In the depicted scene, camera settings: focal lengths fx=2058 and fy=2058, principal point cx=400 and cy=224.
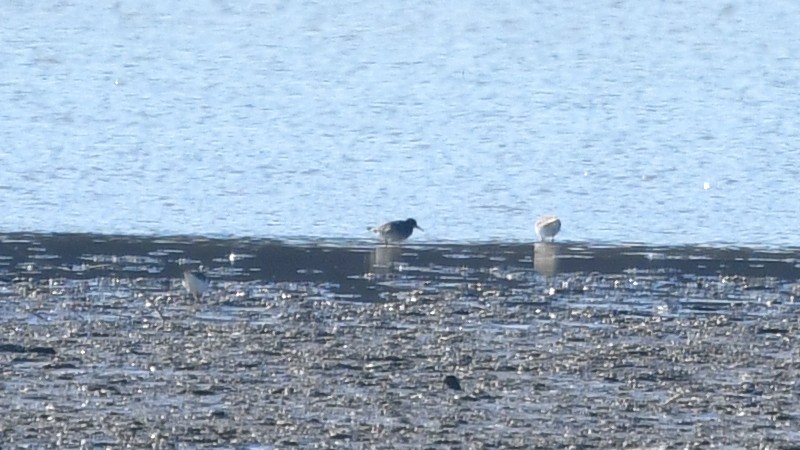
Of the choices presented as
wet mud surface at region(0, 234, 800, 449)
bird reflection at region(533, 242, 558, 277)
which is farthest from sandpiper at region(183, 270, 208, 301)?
bird reflection at region(533, 242, 558, 277)

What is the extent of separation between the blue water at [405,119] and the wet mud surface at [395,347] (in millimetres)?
1555

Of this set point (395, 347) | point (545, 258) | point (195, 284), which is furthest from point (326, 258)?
point (395, 347)

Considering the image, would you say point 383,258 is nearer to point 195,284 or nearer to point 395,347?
point 195,284

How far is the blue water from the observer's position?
53.4 ft

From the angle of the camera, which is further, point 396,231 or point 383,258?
point 396,231

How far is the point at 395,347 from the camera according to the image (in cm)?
1024

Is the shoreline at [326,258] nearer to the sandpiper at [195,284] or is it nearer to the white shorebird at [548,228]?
the white shorebird at [548,228]

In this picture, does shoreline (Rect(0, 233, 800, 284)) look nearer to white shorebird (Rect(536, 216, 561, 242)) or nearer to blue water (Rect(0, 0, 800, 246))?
white shorebird (Rect(536, 216, 561, 242))

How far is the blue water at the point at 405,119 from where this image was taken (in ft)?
53.4

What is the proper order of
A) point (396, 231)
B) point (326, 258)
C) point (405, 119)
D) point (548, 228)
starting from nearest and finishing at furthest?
point (326, 258) → point (396, 231) → point (548, 228) → point (405, 119)

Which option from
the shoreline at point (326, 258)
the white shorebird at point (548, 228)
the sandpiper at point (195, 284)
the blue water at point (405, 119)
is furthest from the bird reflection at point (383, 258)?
the sandpiper at point (195, 284)

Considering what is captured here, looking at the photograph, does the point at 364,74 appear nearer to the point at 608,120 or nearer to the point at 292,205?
the point at 608,120

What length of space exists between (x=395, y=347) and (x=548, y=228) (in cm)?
447

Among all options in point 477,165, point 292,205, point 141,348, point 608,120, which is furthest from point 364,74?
point 141,348
